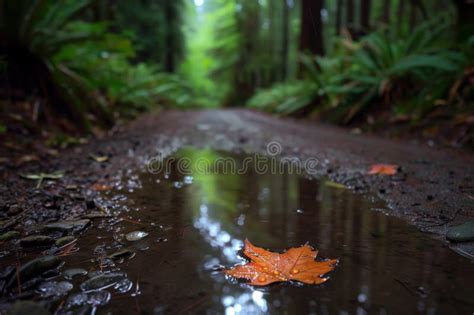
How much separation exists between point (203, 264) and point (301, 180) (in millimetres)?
1484

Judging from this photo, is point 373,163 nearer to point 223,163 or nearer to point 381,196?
point 381,196

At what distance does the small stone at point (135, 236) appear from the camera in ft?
4.86

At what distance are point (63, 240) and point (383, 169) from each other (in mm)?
2273

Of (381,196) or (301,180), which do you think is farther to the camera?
(301,180)

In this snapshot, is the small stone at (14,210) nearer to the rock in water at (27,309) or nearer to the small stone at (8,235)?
the small stone at (8,235)

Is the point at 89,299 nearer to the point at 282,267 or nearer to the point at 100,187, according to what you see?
the point at 282,267

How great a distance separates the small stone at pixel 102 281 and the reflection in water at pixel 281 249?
5cm

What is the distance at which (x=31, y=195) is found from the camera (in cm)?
204

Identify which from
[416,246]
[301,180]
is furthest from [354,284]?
[301,180]

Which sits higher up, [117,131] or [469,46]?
[469,46]

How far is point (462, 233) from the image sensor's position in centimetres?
141

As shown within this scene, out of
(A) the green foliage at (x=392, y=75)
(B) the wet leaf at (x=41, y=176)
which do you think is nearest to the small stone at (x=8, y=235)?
(B) the wet leaf at (x=41, y=176)

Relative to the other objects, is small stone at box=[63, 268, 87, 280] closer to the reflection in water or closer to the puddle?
the puddle

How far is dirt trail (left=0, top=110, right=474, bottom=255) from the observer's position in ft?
5.90
